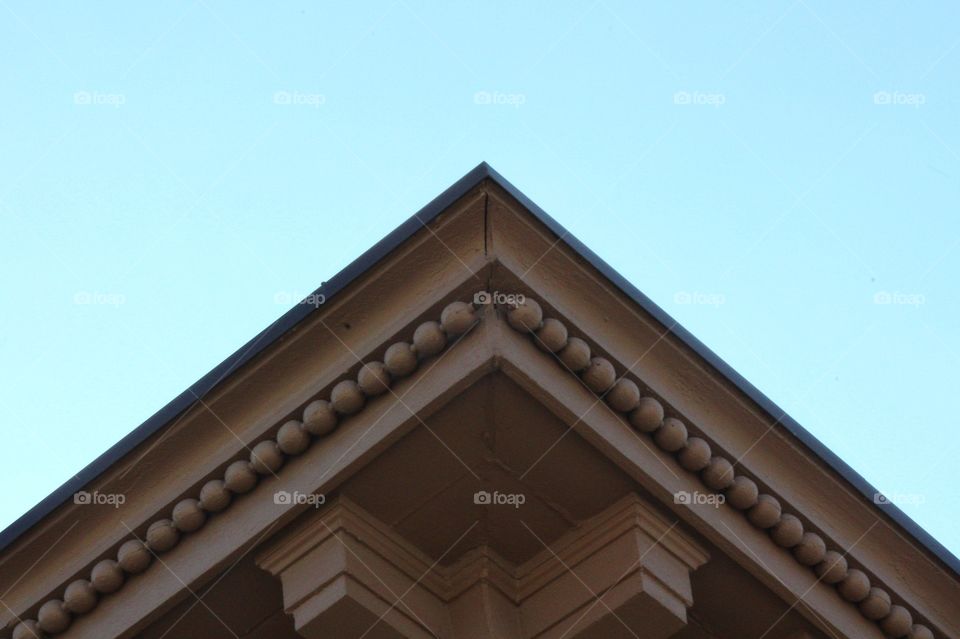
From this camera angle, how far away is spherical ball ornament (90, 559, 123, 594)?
589cm

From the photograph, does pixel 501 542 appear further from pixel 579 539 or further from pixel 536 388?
pixel 536 388

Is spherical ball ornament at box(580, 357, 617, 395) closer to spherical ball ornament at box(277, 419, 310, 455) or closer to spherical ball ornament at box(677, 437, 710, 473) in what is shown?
spherical ball ornament at box(677, 437, 710, 473)

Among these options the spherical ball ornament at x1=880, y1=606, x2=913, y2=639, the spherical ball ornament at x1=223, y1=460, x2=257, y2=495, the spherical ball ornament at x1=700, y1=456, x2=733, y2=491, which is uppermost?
the spherical ball ornament at x1=223, y1=460, x2=257, y2=495

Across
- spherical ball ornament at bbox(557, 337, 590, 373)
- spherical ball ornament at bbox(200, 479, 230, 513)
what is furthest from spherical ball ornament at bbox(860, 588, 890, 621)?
spherical ball ornament at bbox(200, 479, 230, 513)

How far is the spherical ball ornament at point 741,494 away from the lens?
5.92 m

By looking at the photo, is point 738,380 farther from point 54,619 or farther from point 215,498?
point 54,619

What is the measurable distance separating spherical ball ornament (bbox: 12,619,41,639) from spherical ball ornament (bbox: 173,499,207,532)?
669 mm

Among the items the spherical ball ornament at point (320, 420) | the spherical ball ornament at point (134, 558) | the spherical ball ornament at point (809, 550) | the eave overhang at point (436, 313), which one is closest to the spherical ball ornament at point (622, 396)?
the eave overhang at point (436, 313)

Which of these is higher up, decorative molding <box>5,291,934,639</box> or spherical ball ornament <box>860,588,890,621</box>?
decorative molding <box>5,291,934,639</box>

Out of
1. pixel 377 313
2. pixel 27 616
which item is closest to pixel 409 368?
pixel 377 313

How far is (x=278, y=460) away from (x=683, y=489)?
144 cm

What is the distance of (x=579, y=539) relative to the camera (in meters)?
5.79

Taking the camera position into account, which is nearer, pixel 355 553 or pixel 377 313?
pixel 355 553

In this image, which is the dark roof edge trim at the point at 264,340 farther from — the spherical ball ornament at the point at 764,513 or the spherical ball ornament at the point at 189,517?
the spherical ball ornament at the point at 764,513
